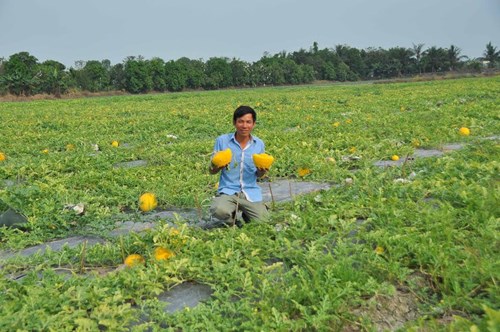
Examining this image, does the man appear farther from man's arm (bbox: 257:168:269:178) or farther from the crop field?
the crop field

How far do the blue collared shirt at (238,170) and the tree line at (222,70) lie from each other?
43.3m

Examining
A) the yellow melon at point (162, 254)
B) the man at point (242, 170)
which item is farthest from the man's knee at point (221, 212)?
the yellow melon at point (162, 254)

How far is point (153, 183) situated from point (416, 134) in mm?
4736

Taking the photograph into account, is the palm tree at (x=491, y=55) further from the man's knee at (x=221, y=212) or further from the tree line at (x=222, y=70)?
the man's knee at (x=221, y=212)

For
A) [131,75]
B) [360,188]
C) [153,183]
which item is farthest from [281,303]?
[131,75]

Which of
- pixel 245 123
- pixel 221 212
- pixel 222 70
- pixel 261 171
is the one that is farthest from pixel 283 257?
pixel 222 70

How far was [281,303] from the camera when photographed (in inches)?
87.6

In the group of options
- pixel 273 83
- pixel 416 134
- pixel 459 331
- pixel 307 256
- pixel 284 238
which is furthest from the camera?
pixel 273 83

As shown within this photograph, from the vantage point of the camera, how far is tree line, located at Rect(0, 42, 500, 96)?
43594 mm

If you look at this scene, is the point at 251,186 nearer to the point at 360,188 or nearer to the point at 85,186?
the point at 360,188

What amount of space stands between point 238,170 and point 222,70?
201 ft

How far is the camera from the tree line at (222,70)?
43.6 metres

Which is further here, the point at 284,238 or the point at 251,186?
the point at 251,186

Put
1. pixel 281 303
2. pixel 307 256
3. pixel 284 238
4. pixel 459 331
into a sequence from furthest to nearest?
1. pixel 284 238
2. pixel 307 256
3. pixel 281 303
4. pixel 459 331
